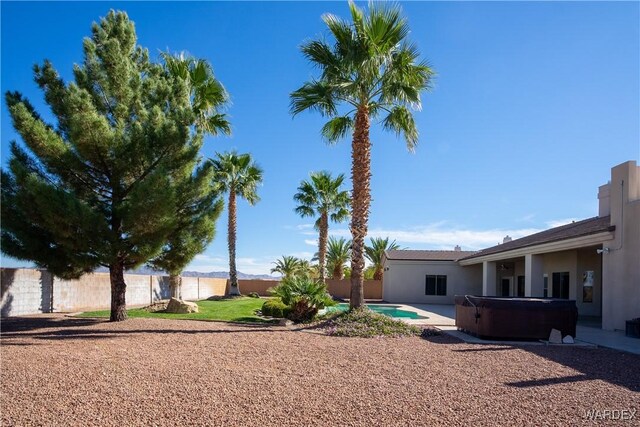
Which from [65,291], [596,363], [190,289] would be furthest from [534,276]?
[190,289]

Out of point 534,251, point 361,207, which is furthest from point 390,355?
point 534,251

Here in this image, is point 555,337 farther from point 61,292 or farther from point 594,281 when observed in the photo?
point 61,292

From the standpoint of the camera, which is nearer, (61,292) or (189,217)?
(189,217)

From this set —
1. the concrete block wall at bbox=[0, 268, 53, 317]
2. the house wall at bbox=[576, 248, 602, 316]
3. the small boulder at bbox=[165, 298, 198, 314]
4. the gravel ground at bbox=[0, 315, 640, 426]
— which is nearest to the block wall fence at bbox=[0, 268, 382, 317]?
the concrete block wall at bbox=[0, 268, 53, 317]

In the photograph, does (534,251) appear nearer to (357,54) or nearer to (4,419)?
(357,54)

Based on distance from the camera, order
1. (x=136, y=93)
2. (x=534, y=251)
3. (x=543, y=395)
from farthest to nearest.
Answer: (x=534, y=251), (x=136, y=93), (x=543, y=395)

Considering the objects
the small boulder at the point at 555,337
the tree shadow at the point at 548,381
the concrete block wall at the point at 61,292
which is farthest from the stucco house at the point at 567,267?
the concrete block wall at the point at 61,292

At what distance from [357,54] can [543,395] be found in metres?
11.0

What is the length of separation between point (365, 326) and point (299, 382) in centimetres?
691

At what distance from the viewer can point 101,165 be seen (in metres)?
15.0

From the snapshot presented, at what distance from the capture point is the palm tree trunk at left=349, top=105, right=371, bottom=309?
646 inches

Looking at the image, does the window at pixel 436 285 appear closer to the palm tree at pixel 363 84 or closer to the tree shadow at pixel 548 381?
the palm tree at pixel 363 84

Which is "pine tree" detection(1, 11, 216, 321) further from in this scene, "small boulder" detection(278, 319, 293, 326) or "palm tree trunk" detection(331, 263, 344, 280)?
"palm tree trunk" detection(331, 263, 344, 280)

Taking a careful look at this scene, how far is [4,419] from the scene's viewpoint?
5.57m
